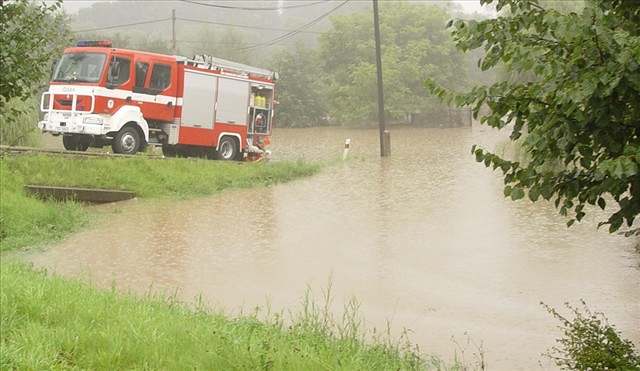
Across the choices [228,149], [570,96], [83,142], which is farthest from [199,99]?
[570,96]

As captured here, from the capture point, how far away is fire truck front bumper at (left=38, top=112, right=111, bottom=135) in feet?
61.3

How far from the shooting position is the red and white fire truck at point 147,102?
→ 18938mm

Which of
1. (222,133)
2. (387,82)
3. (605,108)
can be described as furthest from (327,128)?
(605,108)

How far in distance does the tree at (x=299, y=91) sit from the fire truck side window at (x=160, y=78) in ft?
99.0

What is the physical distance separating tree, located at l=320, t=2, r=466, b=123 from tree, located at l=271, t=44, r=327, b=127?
945mm

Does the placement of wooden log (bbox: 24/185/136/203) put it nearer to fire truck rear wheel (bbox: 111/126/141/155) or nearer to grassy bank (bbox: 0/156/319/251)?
grassy bank (bbox: 0/156/319/251)

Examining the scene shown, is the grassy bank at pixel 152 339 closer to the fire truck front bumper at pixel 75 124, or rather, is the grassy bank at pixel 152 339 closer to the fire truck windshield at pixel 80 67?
the fire truck front bumper at pixel 75 124

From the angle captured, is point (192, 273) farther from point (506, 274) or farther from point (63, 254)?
point (506, 274)

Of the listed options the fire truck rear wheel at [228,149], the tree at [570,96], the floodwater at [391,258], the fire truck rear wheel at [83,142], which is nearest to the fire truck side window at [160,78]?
the fire truck rear wheel at [83,142]

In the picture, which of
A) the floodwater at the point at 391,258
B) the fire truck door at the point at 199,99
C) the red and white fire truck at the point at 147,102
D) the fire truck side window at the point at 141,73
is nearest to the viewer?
the floodwater at the point at 391,258

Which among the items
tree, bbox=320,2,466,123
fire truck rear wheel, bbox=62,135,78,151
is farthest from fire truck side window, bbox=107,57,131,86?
tree, bbox=320,2,466,123

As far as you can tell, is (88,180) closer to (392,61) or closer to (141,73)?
(141,73)

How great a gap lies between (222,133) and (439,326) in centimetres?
1533

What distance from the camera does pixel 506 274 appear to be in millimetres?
9836
